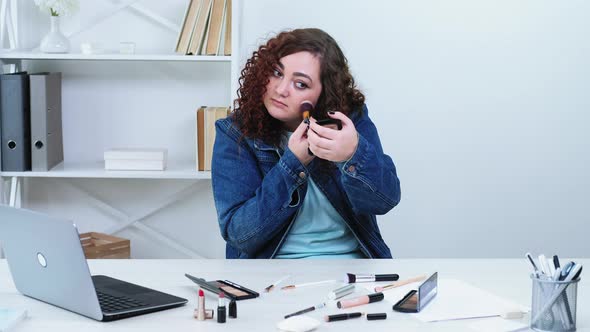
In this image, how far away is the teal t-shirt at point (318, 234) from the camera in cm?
205

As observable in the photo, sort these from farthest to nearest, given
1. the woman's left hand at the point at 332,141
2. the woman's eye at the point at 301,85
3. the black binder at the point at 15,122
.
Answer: the black binder at the point at 15,122
the woman's eye at the point at 301,85
the woman's left hand at the point at 332,141

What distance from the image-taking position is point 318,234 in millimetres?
2068

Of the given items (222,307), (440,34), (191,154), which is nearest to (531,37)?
(440,34)

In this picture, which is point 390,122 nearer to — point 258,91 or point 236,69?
point 236,69

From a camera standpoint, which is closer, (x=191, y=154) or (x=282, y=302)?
(x=282, y=302)

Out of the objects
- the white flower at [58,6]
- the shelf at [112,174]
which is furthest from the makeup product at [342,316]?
Result: the white flower at [58,6]

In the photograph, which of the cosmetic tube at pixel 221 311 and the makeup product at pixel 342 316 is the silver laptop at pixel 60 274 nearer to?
the cosmetic tube at pixel 221 311

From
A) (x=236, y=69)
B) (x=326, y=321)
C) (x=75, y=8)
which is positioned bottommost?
(x=326, y=321)

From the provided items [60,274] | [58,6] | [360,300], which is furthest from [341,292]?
[58,6]

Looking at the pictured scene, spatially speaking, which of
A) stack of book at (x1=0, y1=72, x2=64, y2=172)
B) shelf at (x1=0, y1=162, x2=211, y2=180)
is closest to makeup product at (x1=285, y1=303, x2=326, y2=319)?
shelf at (x1=0, y1=162, x2=211, y2=180)

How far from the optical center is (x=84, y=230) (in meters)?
3.40

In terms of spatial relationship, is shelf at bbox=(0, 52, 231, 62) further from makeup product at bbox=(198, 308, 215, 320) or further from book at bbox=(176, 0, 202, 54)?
makeup product at bbox=(198, 308, 215, 320)

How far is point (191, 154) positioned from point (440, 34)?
3.54ft

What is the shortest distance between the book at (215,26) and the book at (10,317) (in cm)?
170
